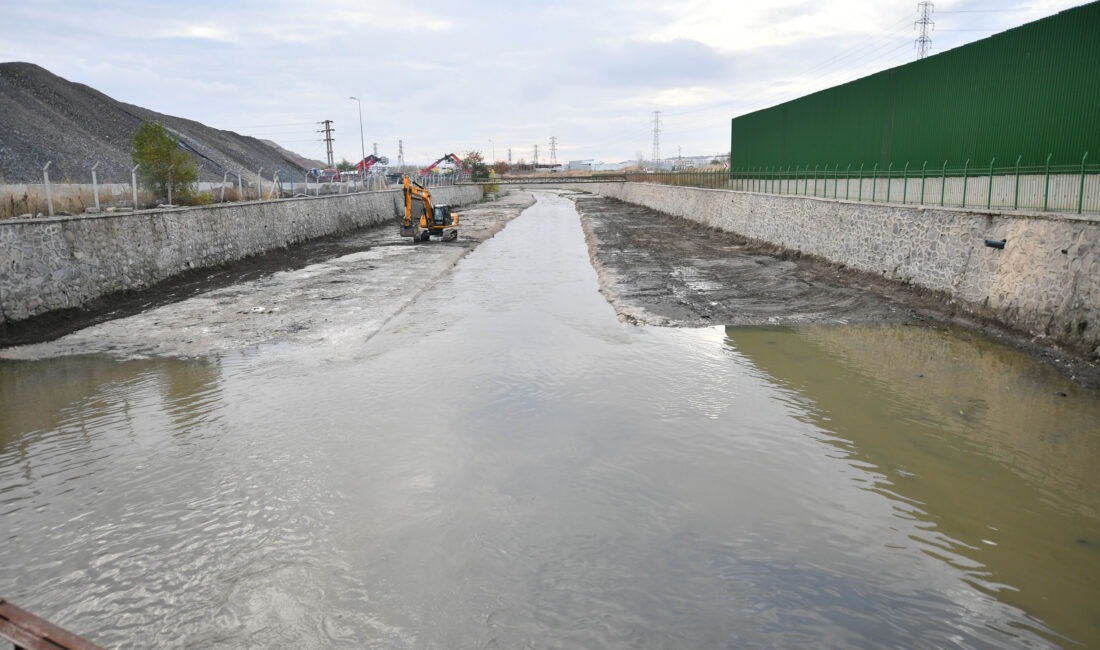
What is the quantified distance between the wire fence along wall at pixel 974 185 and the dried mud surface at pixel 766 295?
327 centimetres

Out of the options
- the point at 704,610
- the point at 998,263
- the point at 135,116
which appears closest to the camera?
the point at 704,610

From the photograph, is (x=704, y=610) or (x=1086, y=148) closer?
(x=704, y=610)

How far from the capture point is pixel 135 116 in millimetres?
73250

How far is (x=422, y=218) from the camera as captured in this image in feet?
115

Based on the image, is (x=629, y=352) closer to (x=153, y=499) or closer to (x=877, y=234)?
(x=153, y=499)

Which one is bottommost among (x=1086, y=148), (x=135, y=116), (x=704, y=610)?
(x=704, y=610)

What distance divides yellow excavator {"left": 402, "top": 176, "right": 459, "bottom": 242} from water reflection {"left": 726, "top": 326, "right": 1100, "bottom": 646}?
22954mm

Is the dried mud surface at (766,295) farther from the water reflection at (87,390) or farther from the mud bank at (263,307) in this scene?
the water reflection at (87,390)

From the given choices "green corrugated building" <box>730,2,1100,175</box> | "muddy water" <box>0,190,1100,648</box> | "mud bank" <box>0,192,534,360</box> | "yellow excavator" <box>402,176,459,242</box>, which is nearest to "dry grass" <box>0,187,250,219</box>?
"mud bank" <box>0,192,534,360</box>

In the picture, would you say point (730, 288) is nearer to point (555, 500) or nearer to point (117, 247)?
point (555, 500)

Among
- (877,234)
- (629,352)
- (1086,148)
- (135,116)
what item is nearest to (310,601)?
(629,352)

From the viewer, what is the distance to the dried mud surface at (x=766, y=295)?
15.2m

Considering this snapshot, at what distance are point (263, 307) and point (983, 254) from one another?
17625 millimetres

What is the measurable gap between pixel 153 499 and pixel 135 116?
262 feet
